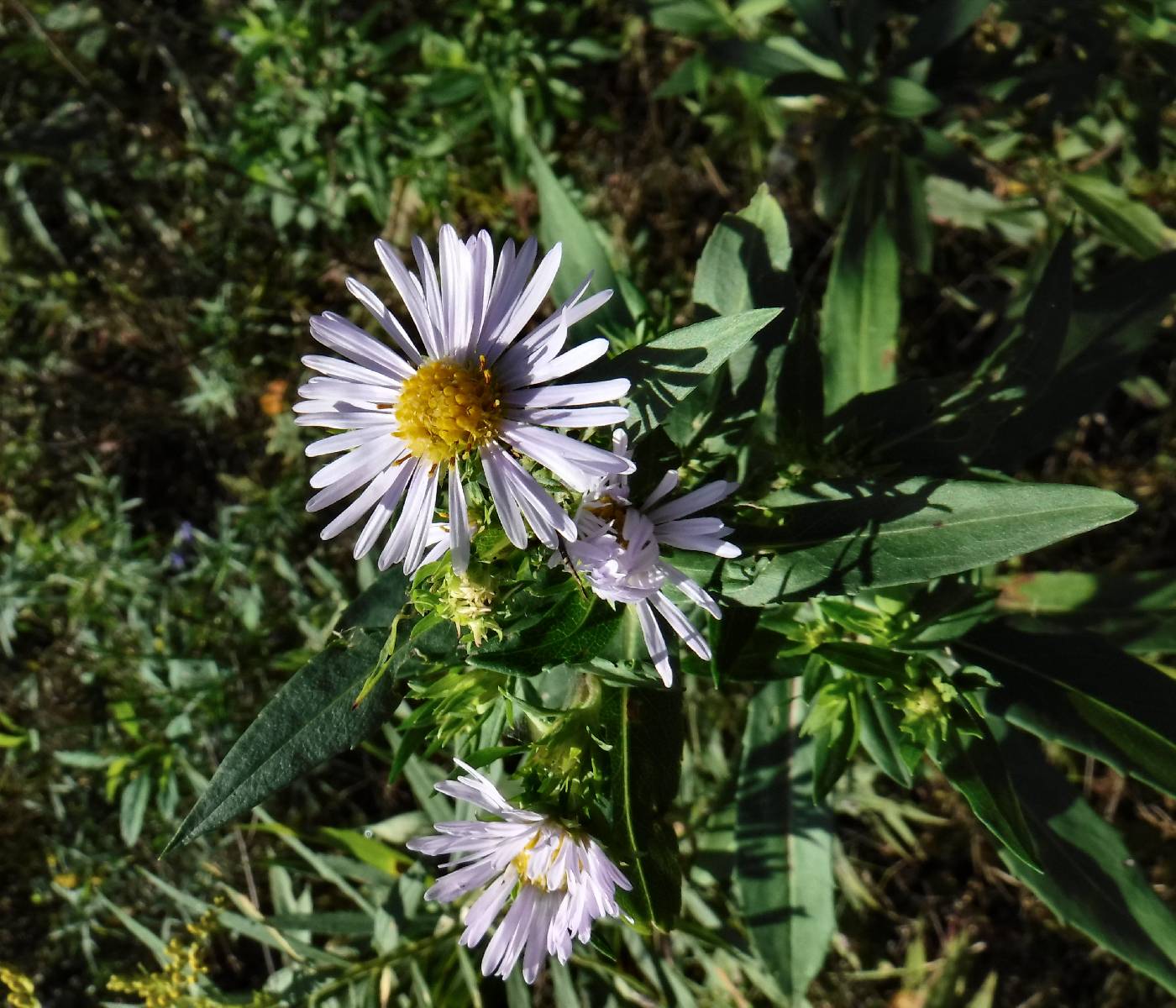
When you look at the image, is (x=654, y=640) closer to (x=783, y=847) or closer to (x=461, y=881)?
(x=461, y=881)

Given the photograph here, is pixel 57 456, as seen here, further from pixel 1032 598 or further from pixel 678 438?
pixel 1032 598

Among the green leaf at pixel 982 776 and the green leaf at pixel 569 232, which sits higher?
the green leaf at pixel 569 232

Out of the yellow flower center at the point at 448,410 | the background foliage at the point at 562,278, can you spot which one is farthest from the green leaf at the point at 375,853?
the yellow flower center at the point at 448,410

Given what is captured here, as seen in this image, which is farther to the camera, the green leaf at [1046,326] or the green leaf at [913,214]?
the green leaf at [913,214]

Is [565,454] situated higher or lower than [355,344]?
lower

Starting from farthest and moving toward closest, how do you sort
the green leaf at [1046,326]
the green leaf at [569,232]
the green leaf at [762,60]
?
the green leaf at [762,60] < the green leaf at [569,232] < the green leaf at [1046,326]

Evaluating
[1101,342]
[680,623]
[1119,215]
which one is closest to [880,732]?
[680,623]

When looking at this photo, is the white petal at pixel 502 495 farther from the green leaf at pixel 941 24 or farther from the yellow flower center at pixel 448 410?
the green leaf at pixel 941 24
